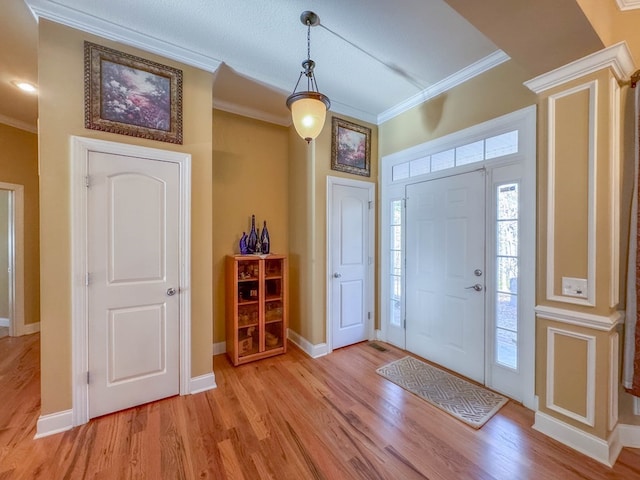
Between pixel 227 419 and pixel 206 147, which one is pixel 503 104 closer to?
pixel 206 147

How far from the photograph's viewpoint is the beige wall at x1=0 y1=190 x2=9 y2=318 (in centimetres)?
379

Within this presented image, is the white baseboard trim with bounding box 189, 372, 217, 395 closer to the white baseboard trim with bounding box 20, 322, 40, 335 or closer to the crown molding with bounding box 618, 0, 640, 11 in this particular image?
the white baseboard trim with bounding box 20, 322, 40, 335

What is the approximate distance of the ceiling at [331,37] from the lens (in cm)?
150

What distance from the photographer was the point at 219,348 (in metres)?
3.14

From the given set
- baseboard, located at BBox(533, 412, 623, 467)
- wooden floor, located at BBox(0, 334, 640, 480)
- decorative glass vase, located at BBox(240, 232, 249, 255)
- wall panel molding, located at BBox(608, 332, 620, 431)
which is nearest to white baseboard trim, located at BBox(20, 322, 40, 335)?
wooden floor, located at BBox(0, 334, 640, 480)

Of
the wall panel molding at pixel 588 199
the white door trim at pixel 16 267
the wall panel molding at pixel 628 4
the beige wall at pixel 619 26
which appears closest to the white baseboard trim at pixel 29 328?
the white door trim at pixel 16 267

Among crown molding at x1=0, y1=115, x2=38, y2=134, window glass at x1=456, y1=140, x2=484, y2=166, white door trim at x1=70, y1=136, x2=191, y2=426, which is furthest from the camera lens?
crown molding at x1=0, y1=115, x2=38, y2=134

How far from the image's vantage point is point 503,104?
2.28m

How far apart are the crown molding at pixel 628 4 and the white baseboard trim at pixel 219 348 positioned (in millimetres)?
4372

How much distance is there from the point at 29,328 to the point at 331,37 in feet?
17.1

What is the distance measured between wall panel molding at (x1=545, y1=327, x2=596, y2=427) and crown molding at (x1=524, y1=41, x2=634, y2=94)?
1.67 metres

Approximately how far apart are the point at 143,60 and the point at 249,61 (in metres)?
0.85

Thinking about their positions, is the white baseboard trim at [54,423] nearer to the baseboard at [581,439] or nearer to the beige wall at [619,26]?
the baseboard at [581,439]

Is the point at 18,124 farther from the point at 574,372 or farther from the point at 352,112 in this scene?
the point at 574,372
